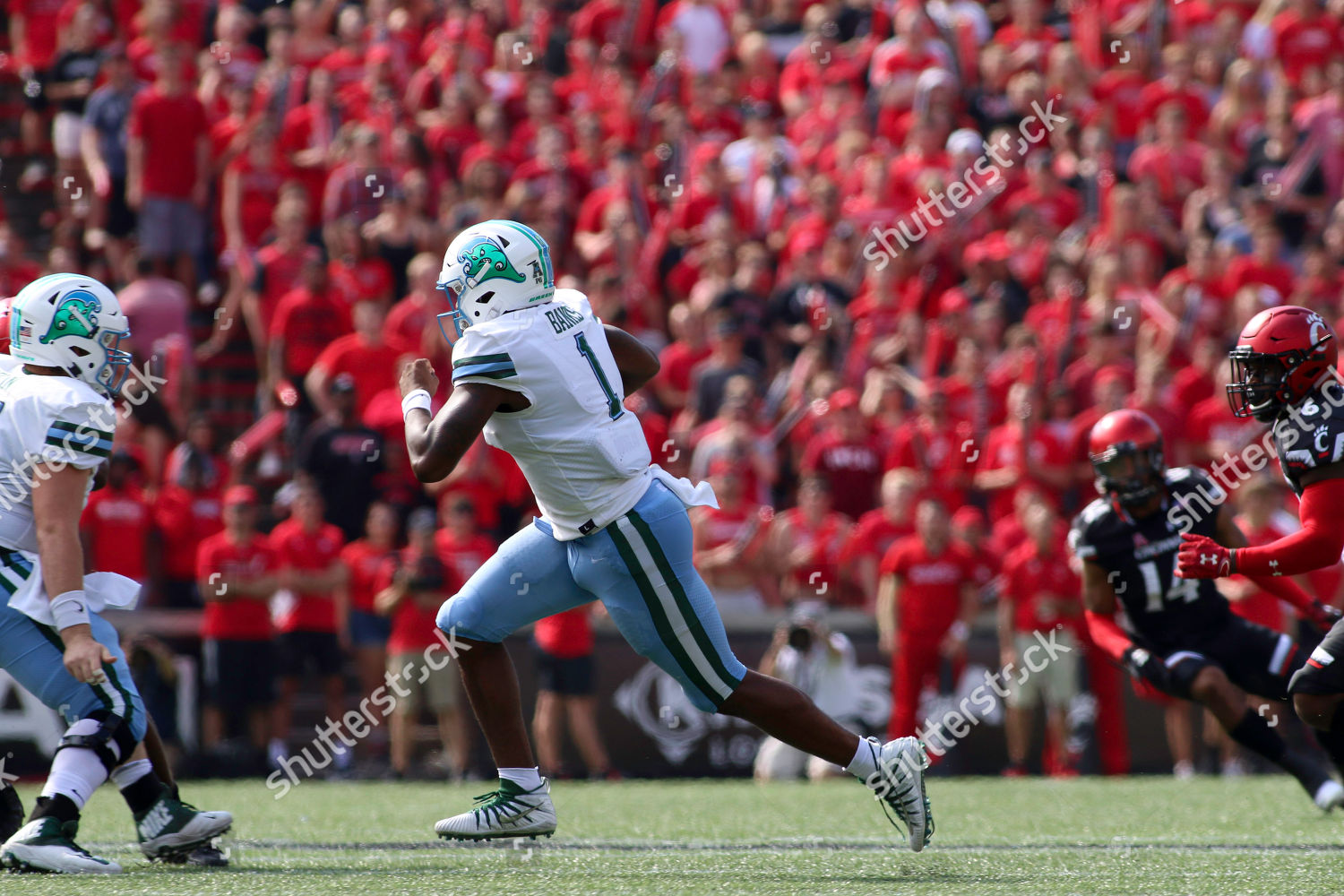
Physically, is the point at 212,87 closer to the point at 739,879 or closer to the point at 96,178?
the point at 96,178

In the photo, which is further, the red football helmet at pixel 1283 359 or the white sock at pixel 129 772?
the red football helmet at pixel 1283 359

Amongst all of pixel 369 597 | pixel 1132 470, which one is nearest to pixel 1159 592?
pixel 1132 470

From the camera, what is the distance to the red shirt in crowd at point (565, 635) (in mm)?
10148

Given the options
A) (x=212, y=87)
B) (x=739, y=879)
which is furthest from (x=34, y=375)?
(x=212, y=87)

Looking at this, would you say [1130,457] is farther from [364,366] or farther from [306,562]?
[364,366]

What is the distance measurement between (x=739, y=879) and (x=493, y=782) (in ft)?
17.6

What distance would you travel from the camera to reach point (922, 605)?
10.4m

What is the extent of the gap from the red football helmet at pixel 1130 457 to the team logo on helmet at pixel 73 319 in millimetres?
3955

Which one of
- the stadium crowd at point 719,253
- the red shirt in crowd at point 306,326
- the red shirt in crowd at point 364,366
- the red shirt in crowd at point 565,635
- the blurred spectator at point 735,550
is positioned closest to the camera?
the red shirt in crowd at point 565,635

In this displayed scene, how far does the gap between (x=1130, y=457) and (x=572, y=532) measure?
279 cm

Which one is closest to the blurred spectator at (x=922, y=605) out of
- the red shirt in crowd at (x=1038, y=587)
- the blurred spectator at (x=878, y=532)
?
the blurred spectator at (x=878, y=532)

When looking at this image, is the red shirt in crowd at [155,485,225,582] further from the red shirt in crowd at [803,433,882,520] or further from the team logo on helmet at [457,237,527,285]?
the team logo on helmet at [457,237,527,285]

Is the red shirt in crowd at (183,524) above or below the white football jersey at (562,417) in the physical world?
below

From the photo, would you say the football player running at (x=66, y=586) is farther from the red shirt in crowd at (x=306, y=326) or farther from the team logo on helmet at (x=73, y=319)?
the red shirt in crowd at (x=306, y=326)
